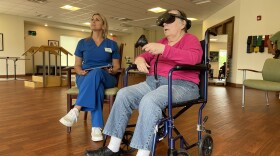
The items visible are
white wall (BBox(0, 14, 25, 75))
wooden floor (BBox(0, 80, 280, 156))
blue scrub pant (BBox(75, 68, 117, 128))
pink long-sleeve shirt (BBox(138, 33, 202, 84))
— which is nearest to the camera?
pink long-sleeve shirt (BBox(138, 33, 202, 84))

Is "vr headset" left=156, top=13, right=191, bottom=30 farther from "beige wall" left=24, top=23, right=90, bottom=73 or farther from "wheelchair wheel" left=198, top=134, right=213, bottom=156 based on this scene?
"beige wall" left=24, top=23, right=90, bottom=73

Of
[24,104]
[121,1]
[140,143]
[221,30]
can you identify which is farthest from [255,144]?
[221,30]

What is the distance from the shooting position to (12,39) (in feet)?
32.1

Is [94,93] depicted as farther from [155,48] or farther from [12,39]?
[12,39]

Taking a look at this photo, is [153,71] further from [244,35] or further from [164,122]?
[244,35]

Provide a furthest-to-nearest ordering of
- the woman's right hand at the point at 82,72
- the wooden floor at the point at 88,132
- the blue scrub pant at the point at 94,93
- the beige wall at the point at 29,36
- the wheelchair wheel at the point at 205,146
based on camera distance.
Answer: the beige wall at the point at 29,36
the woman's right hand at the point at 82,72
the blue scrub pant at the point at 94,93
the wooden floor at the point at 88,132
the wheelchair wheel at the point at 205,146

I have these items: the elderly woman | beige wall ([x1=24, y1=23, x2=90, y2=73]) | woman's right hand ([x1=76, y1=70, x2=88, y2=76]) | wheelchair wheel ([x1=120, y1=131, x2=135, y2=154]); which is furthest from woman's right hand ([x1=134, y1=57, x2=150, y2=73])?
beige wall ([x1=24, y1=23, x2=90, y2=73])

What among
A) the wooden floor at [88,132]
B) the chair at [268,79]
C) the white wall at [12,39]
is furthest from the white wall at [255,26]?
the white wall at [12,39]

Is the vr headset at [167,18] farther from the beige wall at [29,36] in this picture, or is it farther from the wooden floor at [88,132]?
the beige wall at [29,36]

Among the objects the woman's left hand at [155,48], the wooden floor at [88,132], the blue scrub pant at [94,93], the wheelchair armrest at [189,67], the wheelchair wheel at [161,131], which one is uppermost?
the woman's left hand at [155,48]

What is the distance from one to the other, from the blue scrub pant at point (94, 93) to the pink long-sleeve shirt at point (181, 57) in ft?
1.70

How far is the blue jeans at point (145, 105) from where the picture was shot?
3.73 feet

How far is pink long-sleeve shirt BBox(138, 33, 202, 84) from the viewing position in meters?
1.24

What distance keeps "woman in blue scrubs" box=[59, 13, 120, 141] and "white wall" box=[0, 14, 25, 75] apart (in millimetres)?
9124
